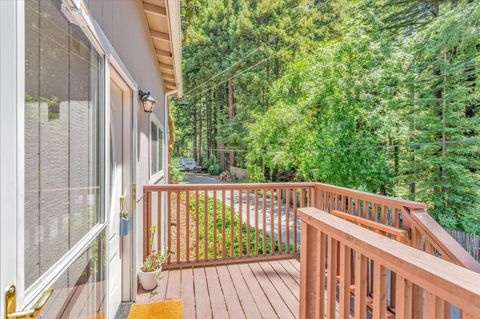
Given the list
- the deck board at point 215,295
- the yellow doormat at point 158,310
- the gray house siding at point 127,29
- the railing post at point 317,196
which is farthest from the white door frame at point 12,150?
the railing post at point 317,196

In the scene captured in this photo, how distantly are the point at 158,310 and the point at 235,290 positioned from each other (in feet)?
2.53

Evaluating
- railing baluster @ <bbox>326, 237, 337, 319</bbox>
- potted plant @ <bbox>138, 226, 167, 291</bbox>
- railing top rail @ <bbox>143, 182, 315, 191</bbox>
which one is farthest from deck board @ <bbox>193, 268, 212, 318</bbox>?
railing baluster @ <bbox>326, 237, 337, 319</bbox>

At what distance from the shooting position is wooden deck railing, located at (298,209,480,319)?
0.80 m

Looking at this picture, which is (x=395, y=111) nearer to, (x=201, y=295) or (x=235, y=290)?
(x=235, y=290)

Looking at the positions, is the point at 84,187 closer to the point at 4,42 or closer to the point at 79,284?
the point at 79,284

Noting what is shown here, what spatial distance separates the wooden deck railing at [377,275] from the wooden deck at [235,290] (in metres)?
1.05

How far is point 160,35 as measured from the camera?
4.08 meters

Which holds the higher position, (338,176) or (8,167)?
(8,167)

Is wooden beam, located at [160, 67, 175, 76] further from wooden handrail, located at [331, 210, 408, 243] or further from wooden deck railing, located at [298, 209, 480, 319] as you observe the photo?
wooden deck railing, located at [298, 209, 480, 319]

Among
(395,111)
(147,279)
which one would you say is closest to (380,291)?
(147,279)

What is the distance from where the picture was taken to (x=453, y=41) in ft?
24.1

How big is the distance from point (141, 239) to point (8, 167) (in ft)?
8.79

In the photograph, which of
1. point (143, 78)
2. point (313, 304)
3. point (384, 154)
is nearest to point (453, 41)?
point (384, 154)

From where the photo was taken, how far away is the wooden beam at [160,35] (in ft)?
13.3
